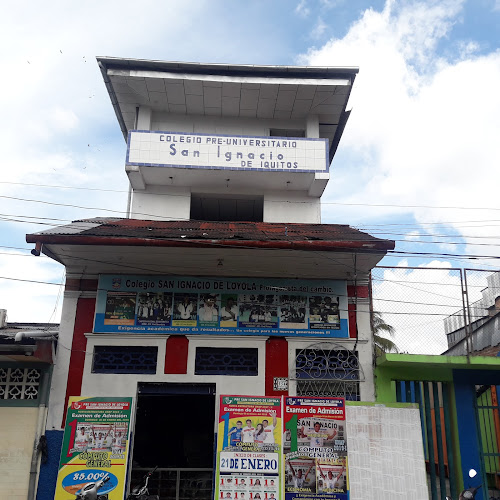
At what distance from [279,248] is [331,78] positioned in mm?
5374

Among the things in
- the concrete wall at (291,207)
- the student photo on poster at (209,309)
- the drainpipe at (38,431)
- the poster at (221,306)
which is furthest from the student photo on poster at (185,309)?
the concrete wall at (291,207)

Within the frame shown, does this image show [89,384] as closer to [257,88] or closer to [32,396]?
[32,396]

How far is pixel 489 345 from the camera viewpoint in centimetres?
1434

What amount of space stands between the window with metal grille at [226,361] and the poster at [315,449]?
3.42ft

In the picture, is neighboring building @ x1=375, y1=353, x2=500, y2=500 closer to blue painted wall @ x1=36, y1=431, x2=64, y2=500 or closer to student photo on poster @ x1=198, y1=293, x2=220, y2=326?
student photo on poster @ x1=198, y1=293, x2=220, y2=326

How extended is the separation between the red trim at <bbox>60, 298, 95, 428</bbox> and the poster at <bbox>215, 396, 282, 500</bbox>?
2.96 m

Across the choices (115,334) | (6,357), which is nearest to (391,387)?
(115,334)

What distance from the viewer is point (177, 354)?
31.6 feet

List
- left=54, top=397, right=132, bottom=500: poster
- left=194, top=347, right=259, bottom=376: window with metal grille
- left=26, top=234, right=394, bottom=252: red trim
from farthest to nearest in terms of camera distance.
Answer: left=194, top=347, right=259, bottom=376: window with metal grille < left=26, top=234, right=394, bottom=252: red trim < left=54, top=397, right=132, bottom=500: poster

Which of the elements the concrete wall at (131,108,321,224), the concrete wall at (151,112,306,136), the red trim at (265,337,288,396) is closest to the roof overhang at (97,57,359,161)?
the concrete wall at (151,112,306,136)

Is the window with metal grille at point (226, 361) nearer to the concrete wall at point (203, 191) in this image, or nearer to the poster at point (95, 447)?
the poster at point (95, 447)

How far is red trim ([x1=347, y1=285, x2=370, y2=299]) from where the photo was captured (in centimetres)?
1010

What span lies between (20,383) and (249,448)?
4745 millimetres

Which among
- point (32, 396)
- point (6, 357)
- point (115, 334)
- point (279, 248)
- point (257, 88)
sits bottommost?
point (32, 396)
